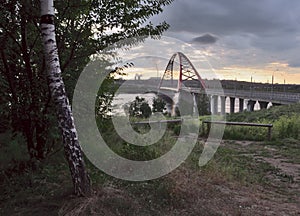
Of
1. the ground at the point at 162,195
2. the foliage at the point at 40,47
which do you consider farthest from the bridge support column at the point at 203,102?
the foliage at the point at 40,47

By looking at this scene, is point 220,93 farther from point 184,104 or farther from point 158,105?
point 158,105

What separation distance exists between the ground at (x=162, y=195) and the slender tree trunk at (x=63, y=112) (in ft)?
0.69

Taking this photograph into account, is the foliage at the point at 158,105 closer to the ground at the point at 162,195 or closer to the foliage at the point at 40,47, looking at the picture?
the ground at the point at 162,195

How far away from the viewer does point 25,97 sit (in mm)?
3973

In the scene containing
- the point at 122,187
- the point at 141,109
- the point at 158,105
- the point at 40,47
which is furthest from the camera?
the point at 158,105

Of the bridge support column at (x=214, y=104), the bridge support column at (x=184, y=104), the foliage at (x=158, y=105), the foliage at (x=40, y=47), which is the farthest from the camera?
the bridge support column at (x=214, y=104)

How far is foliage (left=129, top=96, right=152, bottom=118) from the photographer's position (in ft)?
26.3

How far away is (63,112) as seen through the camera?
3.05m

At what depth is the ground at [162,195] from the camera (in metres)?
3.08

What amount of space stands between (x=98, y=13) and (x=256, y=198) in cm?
321

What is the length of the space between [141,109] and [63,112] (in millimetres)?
6032

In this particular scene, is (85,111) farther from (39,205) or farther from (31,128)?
(39,205)

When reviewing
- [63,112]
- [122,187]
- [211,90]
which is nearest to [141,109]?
[122,187]

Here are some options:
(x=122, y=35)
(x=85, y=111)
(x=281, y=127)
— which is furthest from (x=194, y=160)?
(x=281, y=127)
